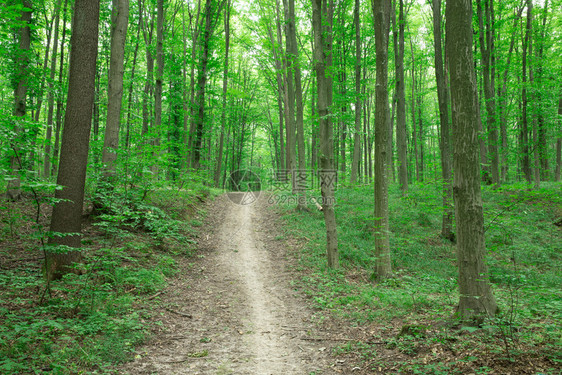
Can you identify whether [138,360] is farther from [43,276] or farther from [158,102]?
[158,102]

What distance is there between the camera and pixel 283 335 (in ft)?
17.2

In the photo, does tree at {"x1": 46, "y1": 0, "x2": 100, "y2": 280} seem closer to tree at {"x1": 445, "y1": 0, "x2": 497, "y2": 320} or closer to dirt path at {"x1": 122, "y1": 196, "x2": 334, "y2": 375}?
dirt path at {"x1": 122, "y1": 196, "x2": 334, "y2": 375}

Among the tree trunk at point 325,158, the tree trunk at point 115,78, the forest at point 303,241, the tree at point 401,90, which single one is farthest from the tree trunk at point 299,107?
the tree trunk at point 115,78

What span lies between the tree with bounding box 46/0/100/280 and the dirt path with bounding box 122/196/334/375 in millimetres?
2189

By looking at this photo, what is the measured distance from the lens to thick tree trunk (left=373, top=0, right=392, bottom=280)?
7.31m

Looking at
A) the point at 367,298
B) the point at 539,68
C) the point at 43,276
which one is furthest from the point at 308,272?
the point at 539,68

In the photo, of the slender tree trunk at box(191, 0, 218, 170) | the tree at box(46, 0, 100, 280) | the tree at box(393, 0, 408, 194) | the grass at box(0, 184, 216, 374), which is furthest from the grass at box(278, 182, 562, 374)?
the slender tree trunk at box(191, 0, 218, 170)

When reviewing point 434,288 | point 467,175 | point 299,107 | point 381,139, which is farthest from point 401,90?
point 467,175

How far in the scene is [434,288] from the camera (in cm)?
624

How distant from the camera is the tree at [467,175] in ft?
13.1

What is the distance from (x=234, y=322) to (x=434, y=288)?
13.8 ft

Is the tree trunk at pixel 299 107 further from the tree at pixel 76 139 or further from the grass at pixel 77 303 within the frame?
the tree at pixel 76 139

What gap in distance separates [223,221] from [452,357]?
11904 mm

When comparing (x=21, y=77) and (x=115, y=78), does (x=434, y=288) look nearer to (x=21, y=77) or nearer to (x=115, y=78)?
(x=115, y=78)
